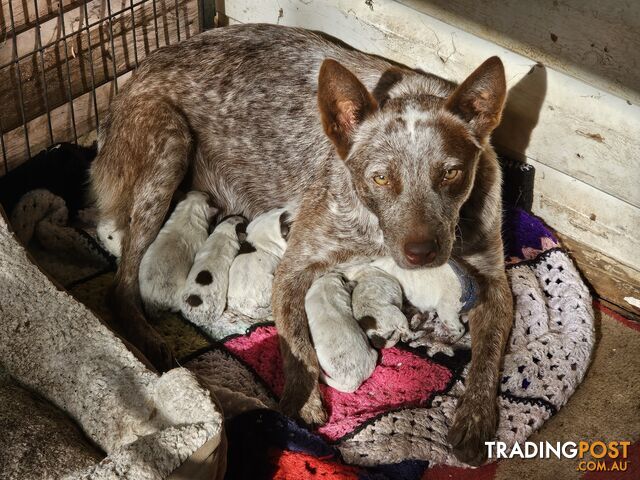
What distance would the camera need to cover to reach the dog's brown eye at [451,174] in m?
3.38

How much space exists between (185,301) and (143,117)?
88cm

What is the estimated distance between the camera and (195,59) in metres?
4.23

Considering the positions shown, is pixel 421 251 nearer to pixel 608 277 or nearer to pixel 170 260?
pixel 170 260

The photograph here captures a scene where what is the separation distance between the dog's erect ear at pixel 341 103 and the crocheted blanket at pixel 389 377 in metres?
Result: 0.87

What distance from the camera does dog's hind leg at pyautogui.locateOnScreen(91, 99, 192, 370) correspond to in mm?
3936

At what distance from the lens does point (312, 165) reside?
4.06 m

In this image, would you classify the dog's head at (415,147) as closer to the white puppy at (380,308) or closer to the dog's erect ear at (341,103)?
the dog's erect ear at (341,103)

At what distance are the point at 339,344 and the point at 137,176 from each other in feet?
4.16

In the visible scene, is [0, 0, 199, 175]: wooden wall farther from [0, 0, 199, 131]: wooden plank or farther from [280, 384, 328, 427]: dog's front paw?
[280, 384, 328, 427]: dog's front paw

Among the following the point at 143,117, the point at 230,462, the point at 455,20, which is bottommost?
the point at 230,462

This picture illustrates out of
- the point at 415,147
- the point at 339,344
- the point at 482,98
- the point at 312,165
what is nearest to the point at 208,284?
the point at 339,344

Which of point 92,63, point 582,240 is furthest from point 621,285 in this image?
point 92,63

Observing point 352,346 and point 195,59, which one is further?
point 195,59

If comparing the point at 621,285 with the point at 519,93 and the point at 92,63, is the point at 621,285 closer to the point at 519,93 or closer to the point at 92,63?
the point at 519,93
